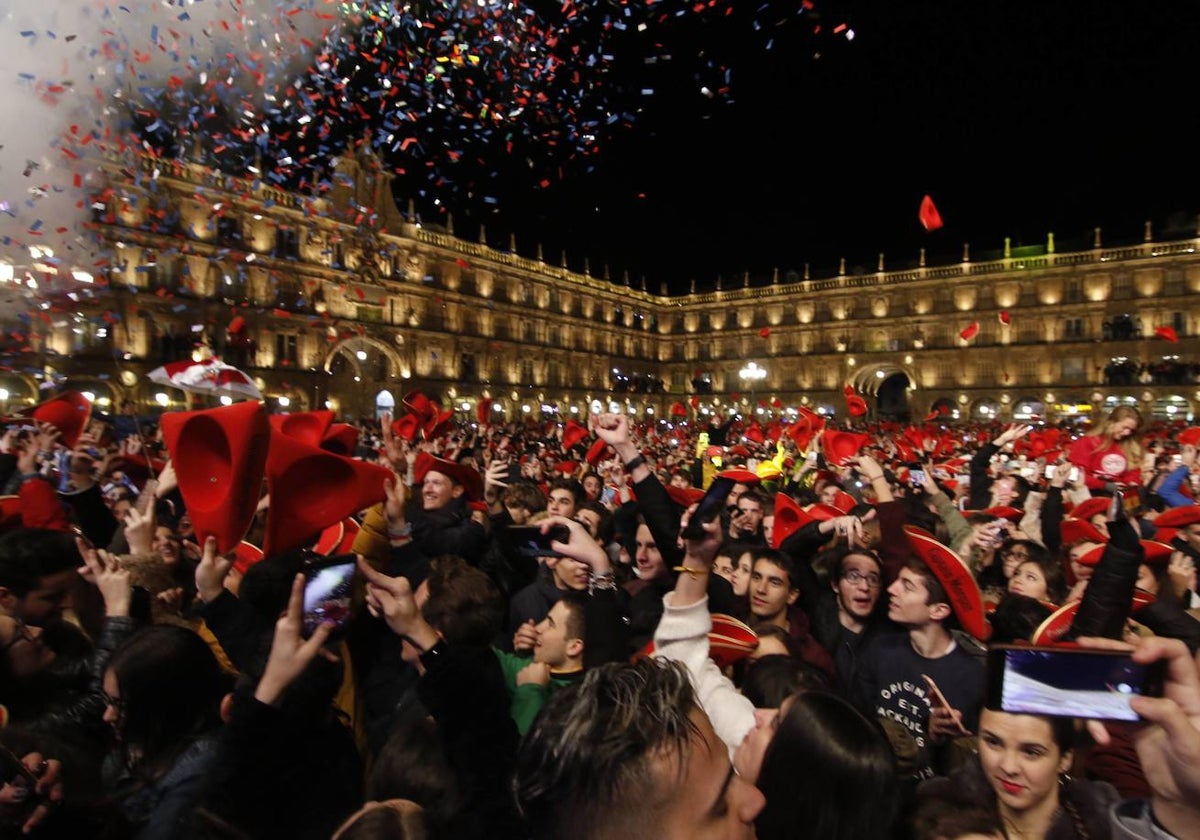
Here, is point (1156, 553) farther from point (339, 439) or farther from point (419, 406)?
point (419, 406)

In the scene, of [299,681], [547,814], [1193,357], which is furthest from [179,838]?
[1193,357]

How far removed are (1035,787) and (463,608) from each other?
211cm

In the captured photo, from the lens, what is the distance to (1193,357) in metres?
46.0

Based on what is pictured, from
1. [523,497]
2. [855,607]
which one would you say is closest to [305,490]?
[855,607]

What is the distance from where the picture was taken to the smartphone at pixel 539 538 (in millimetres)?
3070

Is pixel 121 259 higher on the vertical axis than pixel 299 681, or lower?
higher

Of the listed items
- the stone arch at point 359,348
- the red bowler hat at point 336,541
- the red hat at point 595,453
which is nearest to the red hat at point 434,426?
the red hat at point 595,453

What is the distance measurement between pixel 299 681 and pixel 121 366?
115 ft

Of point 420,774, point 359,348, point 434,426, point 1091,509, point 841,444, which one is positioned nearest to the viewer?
point 420,774

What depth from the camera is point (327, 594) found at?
2.01 meters

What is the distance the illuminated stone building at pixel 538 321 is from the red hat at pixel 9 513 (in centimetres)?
2341

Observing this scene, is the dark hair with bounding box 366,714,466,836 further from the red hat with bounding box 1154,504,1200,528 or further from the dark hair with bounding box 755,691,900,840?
the red hat with bounding box 1154,504,1200,528

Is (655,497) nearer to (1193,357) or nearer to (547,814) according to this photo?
(547,814)

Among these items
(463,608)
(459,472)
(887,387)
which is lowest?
(463,608)
